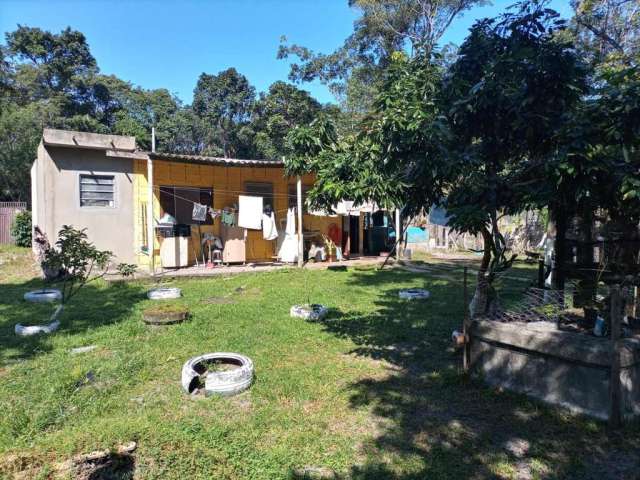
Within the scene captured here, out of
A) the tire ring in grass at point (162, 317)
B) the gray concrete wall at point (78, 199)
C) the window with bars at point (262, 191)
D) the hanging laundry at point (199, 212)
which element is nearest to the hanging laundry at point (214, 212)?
the hanging laundry at point (199, 212)

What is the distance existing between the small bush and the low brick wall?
17601 millimetres

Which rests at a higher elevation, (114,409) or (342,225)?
(342,225)

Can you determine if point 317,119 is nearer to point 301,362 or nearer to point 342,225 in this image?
point 301,362

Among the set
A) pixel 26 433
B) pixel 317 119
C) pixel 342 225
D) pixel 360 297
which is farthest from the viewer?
pixel 342 225

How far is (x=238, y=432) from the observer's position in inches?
131

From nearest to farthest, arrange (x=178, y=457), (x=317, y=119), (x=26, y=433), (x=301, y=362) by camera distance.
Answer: (x=178, y=457) → (x=26, y=433) → (x=317, y=119) → (x=301, y=362)

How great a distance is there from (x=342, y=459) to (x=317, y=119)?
3.18 m

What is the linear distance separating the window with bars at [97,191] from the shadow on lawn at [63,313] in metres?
2.48

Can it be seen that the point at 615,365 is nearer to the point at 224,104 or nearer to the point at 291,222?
the point at 291,222

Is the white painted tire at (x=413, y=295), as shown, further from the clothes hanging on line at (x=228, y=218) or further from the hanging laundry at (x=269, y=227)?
the clothes hanging on line at (x=228, y=218)

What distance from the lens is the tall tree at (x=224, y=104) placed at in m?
32.8

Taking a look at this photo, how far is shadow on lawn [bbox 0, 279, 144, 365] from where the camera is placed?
17.8ft

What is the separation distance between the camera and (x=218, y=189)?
12.3m

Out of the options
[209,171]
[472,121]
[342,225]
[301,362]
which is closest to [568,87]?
[472,121]
